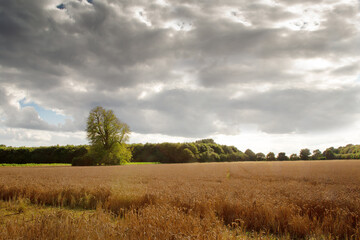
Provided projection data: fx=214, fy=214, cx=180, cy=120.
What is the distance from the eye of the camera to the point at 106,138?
168 ft

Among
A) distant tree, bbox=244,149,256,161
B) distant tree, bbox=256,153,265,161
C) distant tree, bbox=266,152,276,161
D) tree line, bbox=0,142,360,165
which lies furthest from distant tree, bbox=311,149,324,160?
distant tree, bbox=244,149,256,161

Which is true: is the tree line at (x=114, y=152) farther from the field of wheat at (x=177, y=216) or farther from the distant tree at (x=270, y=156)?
the field of wheat at (x=177, y=216)

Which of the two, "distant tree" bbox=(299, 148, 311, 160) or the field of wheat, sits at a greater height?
the field of wheat

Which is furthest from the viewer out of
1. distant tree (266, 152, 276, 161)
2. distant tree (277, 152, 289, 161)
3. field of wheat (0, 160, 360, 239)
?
distant tree (266, 152, 276, 161)

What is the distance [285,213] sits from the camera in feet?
17.2

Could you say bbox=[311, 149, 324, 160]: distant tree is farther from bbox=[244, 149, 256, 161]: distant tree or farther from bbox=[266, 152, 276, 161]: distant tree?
bbox=[244, 149, 256, 161]: distant tree

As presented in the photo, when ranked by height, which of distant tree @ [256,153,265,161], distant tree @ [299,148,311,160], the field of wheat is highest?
the field of wheat

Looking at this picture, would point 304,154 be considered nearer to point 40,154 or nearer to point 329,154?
point 329,154

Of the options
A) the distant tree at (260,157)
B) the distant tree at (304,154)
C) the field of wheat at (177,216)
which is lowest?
the distant tree at (260,157)

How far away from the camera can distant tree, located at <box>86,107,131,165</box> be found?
48812mm

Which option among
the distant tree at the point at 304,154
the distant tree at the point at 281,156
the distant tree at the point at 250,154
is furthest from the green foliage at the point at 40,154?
the distant tree at the point at 304,154

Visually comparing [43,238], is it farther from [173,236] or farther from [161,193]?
[161,193]

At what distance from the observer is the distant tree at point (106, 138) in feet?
160

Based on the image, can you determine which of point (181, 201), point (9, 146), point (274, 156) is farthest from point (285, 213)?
point (274, 156)
